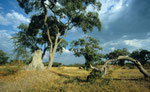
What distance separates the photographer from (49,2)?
1669 centimetres

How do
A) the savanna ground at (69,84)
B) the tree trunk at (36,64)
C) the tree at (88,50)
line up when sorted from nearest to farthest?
the savanna ground at (69,84)
the tree trunk at (36,64)
the tree at (88,50)

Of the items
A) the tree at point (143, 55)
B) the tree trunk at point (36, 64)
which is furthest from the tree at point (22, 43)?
the tree at point (143, 55)

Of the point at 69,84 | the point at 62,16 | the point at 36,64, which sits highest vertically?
the point at 62,16

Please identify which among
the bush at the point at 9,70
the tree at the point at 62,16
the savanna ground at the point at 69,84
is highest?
the tree at the point at 62,16

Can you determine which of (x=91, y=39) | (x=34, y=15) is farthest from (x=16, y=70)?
(x=91, y=39)

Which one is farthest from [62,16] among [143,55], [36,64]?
[143,55]

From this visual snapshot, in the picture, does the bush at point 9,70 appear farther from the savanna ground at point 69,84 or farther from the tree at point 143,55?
the tree at point 143,55

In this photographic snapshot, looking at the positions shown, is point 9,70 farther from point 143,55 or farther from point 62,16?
point 143,55

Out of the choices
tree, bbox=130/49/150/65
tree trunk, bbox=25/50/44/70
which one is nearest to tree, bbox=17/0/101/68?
tree trunk, bbox=25/50/44/70

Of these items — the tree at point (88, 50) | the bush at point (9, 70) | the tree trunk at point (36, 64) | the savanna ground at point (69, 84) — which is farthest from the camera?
the tree at point (88, 50)

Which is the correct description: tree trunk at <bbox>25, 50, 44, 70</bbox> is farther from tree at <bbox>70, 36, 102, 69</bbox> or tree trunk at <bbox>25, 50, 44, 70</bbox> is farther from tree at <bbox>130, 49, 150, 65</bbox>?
tree at <bbox>130, 49, 150, 65</bbox>

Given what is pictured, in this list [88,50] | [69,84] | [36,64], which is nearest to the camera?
[69,84]

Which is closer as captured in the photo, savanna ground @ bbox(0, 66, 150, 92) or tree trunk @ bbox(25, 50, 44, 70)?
savanna ground @ bbox(0, 66, 150, 92)

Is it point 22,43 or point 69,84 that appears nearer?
point 69,84
